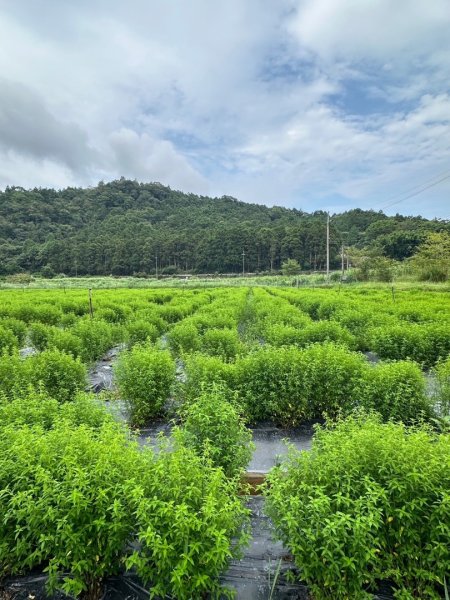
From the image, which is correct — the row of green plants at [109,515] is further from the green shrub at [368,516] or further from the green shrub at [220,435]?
the green shrub at [220,435]

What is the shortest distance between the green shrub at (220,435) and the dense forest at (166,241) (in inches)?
2871

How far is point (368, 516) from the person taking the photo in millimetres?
3072

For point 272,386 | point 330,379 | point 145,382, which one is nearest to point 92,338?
point 145,382

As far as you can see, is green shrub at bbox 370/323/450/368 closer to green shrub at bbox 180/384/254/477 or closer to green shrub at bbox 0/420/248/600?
green shrub at bbox 180/384/254/477

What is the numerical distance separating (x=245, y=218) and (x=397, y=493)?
131m

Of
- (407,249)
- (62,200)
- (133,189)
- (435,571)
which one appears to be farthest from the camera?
(133,189)

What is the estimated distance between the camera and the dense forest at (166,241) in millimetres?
88812

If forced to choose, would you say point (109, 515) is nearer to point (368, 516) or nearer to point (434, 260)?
point (368, 516)

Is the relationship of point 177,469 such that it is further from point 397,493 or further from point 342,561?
point 397,493

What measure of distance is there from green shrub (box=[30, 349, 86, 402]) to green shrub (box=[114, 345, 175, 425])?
3.65ft

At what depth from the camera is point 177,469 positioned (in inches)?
128

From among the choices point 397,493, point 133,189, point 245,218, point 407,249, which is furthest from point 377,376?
point 133,189

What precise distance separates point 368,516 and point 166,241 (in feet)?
316

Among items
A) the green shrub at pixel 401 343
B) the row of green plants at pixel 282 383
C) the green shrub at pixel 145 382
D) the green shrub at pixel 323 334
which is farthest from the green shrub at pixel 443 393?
the green shrub at pixel 145 382
